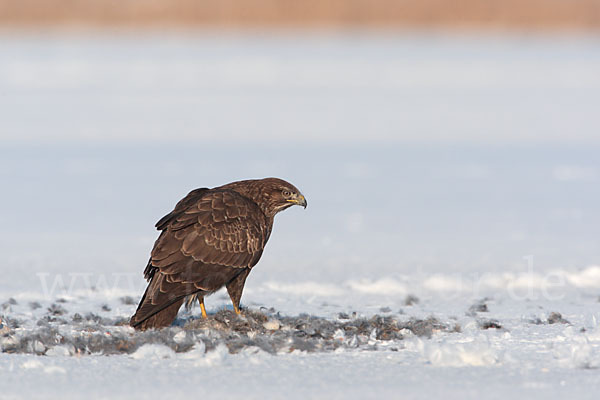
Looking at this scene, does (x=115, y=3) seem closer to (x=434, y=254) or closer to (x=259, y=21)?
(x=259, y=21)

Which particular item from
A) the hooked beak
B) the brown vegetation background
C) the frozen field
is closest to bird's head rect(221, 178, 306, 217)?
the hooked beak

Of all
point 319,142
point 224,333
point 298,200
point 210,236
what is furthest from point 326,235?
point 319,142

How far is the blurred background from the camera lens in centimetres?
872

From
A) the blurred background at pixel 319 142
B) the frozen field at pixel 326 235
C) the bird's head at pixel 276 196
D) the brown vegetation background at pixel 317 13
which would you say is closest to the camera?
the frozen field at pixel 326 235

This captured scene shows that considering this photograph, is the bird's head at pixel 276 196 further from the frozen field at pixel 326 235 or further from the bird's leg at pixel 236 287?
the frozen field at pixel 326 235

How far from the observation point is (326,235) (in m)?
9.37

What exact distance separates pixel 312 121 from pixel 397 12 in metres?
25.3

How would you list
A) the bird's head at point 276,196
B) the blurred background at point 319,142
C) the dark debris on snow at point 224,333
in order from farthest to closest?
the blurred background at point 319,142 → the bird's head at point 276,196 → the dark debris on snow at point 224,333

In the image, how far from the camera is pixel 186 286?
18.3ft

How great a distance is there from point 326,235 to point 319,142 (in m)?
7.12

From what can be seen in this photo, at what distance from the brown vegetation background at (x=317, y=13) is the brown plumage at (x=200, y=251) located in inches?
1433

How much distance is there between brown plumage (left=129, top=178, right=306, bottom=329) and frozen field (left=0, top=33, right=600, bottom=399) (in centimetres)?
19

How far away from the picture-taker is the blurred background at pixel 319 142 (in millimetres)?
8719

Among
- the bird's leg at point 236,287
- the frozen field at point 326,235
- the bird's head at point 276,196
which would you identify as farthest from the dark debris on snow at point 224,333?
the bird's head at point 276,196
